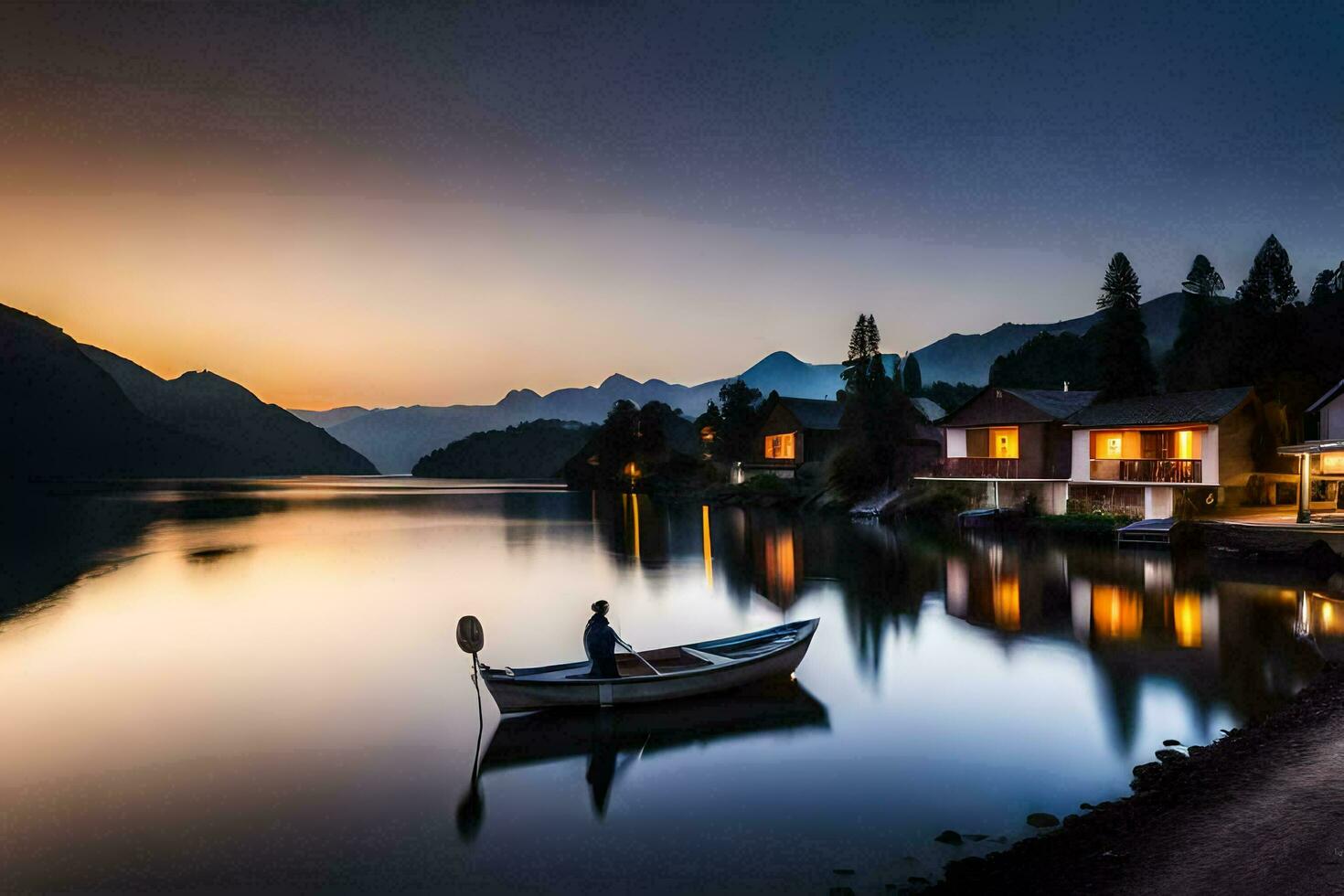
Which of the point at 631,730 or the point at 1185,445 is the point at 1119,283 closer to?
the point at 1185,445

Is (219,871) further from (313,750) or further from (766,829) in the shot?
(766,829)

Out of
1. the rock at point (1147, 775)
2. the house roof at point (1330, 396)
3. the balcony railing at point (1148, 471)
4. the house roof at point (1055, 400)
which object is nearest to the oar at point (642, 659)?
the rock at point (1147, 775)

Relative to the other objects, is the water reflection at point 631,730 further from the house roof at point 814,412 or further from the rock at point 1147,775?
the house roof at point 814,412

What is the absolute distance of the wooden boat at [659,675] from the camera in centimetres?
1357

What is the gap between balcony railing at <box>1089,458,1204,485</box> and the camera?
119 ft

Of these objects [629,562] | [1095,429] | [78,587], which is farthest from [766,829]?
[1095,429]

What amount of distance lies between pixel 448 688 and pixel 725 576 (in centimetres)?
1748

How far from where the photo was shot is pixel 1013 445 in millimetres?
46375

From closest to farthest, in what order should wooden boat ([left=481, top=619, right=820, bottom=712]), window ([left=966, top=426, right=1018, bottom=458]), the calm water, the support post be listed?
the calm water → wooden boat ([left=481, top=619, right=820, bottom=712]) → the support post → window ([left=966, top=426, right=1018, bottom=458])

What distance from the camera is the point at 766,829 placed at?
9891 millimetres

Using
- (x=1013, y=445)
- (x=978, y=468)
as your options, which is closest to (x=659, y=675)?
(x=978, y=468)

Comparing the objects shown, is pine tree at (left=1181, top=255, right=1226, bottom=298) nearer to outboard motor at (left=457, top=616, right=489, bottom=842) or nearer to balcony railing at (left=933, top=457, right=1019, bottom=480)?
balcony railing at (left=933, top=457, right=1019, bottom=480)

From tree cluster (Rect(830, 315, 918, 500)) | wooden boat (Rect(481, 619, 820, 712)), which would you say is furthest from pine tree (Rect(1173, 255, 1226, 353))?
wooden boat (Rect(481, 619, 820, 712))

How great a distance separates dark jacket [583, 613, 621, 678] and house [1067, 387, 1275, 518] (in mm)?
33818
